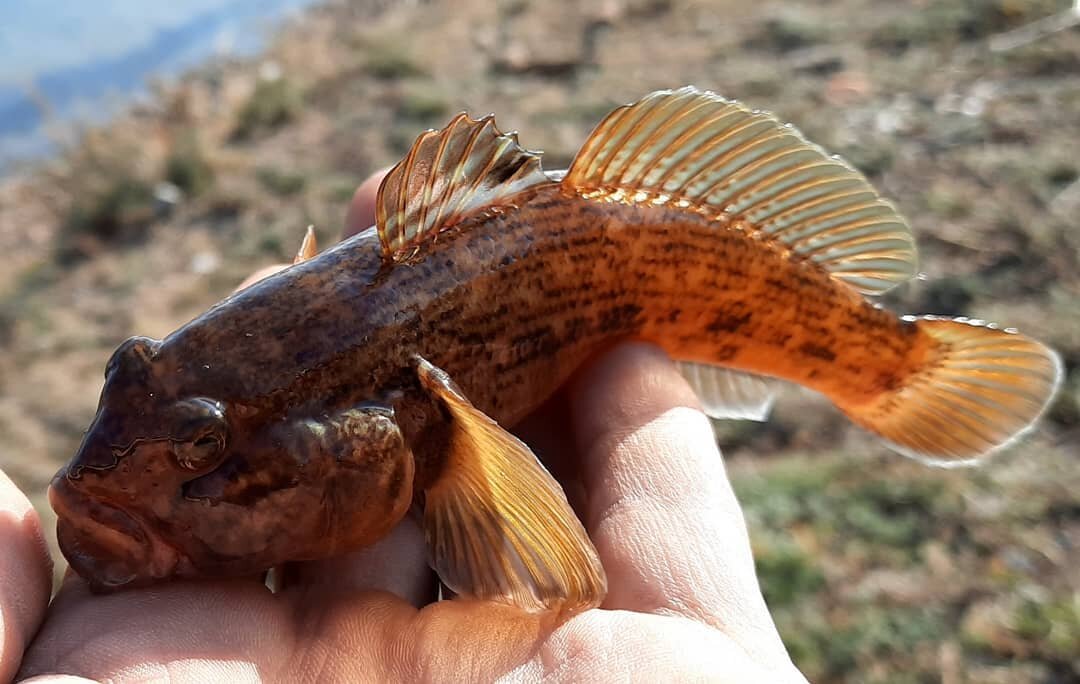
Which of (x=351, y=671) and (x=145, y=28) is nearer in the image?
(x=351, y=671)

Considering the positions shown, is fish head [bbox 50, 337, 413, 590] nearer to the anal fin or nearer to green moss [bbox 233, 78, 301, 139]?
the anal fin

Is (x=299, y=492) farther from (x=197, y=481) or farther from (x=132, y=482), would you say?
(x=132, y=482)

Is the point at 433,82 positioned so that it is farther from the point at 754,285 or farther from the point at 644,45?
the point at 754,285

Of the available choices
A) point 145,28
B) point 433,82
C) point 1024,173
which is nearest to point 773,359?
point 1024,173

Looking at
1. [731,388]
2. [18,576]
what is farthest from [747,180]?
[18,576]

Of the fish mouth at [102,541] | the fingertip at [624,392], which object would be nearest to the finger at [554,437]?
the fingertip at [624,392]

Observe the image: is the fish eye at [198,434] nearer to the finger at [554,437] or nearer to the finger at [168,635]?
the finger at [168,635]
